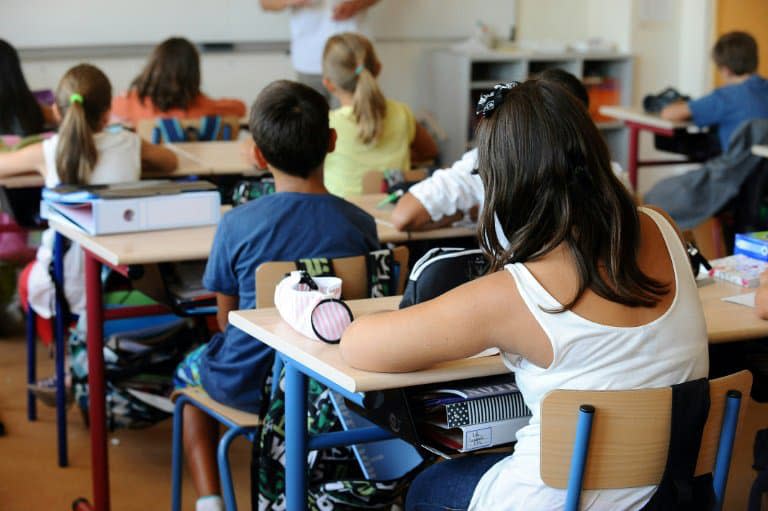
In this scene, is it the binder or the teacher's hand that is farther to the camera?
the teacher's hand

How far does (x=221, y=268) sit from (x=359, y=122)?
1539 mm

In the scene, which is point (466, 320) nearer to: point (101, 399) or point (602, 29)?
point (101, 399)

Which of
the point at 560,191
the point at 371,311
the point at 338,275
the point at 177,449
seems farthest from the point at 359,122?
the point at 560,191

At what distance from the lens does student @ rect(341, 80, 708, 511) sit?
1646mm

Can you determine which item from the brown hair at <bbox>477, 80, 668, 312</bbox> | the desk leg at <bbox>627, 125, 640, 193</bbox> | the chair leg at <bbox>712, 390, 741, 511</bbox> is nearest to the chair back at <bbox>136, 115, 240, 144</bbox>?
the desk leg at <bbox>627, 125, 640, 193</bbox>

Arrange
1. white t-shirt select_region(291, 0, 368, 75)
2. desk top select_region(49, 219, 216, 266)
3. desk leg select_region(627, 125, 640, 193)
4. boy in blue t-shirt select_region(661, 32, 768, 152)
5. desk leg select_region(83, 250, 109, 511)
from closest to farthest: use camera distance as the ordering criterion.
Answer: desk top select_region(49, 219, 216, 266) → desk leg select_region(83, 250, 109, 511) → boy in blue t-shirt select_region(661, 32, 768, 152) → desk leg select_region(627, 125, 640, 193) → white t-shirt select_region(291, 0, 368, 75)

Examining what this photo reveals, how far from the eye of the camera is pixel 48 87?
19.7 ft

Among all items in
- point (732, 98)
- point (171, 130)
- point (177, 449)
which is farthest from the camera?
point (732, 98)

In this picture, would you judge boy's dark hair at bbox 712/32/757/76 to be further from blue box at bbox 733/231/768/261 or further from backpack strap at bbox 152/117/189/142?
blue box at bbox 733/231/768/261

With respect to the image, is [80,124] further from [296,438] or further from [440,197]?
[296,438]

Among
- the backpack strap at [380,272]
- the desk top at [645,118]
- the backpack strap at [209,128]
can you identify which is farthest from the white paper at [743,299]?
the desk top at [645,118]

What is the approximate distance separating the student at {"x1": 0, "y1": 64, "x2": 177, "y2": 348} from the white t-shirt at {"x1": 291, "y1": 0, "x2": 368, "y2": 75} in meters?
2.71

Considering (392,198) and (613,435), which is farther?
(392,198)

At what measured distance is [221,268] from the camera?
2535 millimetres
